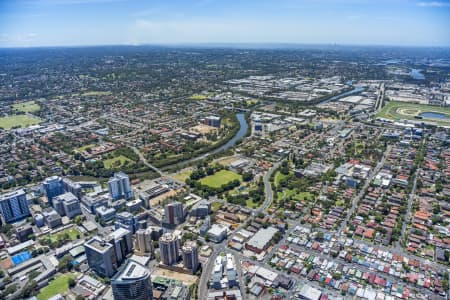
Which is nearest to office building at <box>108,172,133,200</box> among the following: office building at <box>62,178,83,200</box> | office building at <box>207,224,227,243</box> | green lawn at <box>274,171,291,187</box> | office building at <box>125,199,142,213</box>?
office building at <box>125,199,142,213</box>

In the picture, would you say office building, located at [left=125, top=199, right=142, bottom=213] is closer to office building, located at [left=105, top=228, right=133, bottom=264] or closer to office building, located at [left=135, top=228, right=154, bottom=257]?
office building, located at [left=105, top=228, right=133, bottom=264]

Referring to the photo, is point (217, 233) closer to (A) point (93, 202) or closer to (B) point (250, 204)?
(B) point (250, 204)

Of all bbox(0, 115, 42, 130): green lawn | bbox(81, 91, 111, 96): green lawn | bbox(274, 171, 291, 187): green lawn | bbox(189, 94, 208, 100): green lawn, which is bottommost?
bbox(274, 171, 291, 187): green lawn

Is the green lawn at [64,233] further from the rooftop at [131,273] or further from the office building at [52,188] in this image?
the rooftop at [131,273]

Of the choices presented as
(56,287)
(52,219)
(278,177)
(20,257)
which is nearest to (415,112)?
(278,177)

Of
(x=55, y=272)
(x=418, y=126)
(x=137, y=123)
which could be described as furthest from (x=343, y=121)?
(x=55, y=272)

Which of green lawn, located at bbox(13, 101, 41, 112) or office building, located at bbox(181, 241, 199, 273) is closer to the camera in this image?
office building, located at bbox(181, 241, 199, 273)

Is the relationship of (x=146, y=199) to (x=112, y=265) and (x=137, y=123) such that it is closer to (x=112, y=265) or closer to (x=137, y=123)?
(x=112, y=265)
